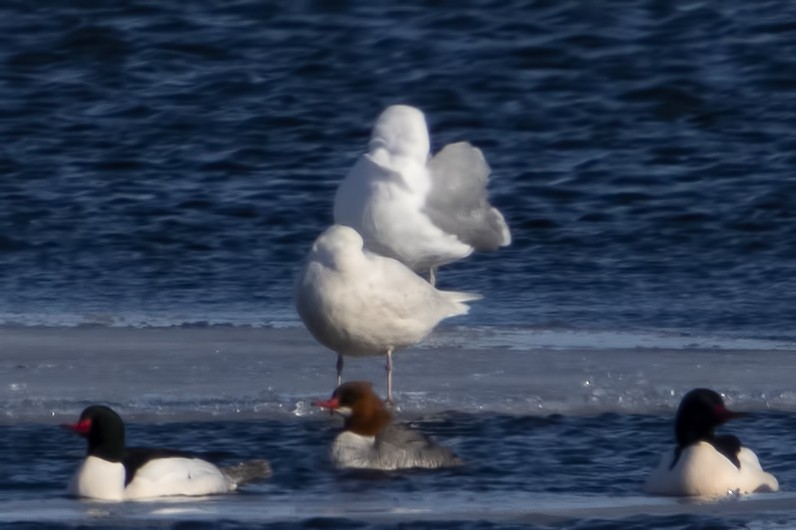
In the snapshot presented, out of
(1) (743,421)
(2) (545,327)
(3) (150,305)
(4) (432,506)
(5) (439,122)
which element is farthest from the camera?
(5) (439,122)

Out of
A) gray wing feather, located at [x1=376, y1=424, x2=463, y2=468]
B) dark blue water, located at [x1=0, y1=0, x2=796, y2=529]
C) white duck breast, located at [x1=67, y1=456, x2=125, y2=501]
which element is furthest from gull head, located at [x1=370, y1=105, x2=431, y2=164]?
white duck breast, located at [x1=67, y1=456, x2=125, y2=501]

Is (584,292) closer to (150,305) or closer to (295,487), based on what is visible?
(150,305)

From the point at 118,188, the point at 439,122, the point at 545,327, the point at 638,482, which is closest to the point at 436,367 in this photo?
the point at 545,327

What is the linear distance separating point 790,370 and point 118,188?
7.07 meters

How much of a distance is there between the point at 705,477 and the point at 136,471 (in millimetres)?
2265

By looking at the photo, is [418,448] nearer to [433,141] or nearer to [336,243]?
[336,243]

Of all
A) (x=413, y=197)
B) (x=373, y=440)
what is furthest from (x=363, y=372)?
(x=373, y=440)

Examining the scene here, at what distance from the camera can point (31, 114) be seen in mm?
18438

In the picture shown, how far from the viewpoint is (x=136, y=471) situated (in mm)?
8688

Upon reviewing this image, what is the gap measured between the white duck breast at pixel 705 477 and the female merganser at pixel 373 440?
36.5 inches

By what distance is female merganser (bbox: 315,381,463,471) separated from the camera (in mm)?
9172

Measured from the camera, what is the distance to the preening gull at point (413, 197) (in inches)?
510

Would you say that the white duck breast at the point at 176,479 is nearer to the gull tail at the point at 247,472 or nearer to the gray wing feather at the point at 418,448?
the gull tail at the point at 247,472

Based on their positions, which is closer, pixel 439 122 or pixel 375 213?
pixel 375 213
